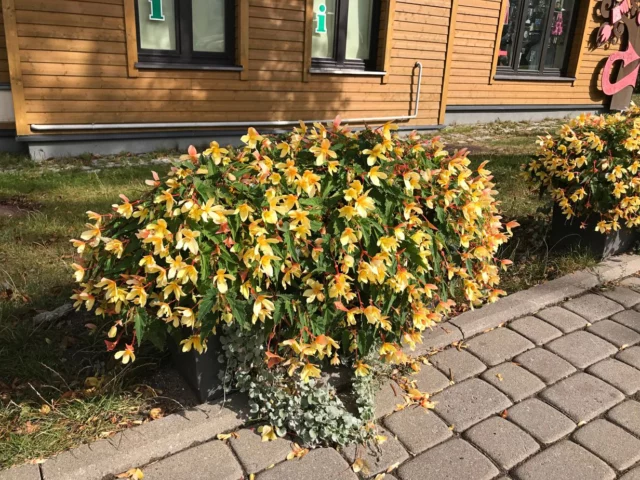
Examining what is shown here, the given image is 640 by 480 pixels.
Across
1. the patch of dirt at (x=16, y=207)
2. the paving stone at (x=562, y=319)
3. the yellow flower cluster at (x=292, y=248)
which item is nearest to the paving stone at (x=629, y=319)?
the paving stone at (x=562, y=319)

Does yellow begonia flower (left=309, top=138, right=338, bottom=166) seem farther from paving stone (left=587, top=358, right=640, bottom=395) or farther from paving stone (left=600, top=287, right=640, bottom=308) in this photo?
paving stone (left=600, top=287, right=640, bottom=308)

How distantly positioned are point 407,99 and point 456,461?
27.0ft

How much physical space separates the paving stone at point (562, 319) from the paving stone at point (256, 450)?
1.87 meters

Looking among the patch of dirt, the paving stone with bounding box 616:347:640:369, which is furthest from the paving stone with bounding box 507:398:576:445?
the patch of dirt

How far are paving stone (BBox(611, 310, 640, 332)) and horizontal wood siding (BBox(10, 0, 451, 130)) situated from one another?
19.9 ft

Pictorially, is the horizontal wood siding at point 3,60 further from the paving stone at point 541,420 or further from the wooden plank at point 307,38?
the paving stone at point 541,420

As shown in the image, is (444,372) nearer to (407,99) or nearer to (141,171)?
(141,171)

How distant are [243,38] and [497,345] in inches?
240

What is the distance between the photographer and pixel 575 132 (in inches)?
161

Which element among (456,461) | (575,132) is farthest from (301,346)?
(575,132)

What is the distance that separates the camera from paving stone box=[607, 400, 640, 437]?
2416mm

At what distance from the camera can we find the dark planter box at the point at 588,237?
13.1ft

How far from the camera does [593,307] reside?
A: 3453 mm

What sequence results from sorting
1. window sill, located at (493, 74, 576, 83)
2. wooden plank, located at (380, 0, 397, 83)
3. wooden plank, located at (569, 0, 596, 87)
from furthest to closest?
1. wooden plank, located at (569, 0, 596, 87)
2. window sill, located at (493, 74, 576, 83)
3. wooden plank, located at (380, 0, 397, 83)
